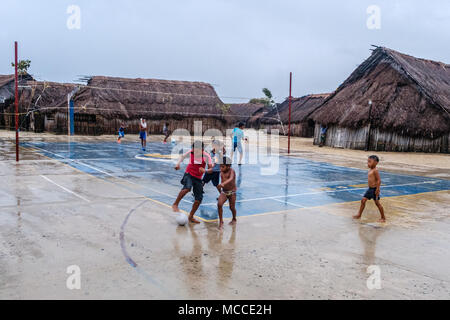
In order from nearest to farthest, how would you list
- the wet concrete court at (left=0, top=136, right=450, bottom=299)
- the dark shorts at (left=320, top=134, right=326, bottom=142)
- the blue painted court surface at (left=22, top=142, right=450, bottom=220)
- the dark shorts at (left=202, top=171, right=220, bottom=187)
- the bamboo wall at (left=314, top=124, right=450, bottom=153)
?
the wet concrete court at (left=0, top=136, right=450, bottom=299) → the dark shorts at (left=202, top=171, right=220, bottom=187) → the blue painted court surface at (left=22, top=142, right=450, bottom=220) → the bamboo wall at (left=314, top=124, right=450, bottom=153) → the dark shorts at (left=320, top=134, right=326, bottom=142)

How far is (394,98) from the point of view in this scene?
2484cm

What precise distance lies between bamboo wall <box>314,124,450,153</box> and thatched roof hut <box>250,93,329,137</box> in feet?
44.1

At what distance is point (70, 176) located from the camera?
36.9 ft

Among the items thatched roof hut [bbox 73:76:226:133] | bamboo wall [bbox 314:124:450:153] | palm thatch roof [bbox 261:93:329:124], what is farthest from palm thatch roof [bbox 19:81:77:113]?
bamboo wall [bbox 314:124:450:153]

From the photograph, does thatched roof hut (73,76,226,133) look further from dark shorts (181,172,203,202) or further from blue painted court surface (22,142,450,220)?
dark shorts (181,172,203,202)

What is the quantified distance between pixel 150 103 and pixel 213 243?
3537 centimetres

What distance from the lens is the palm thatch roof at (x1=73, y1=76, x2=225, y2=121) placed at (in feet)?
119
